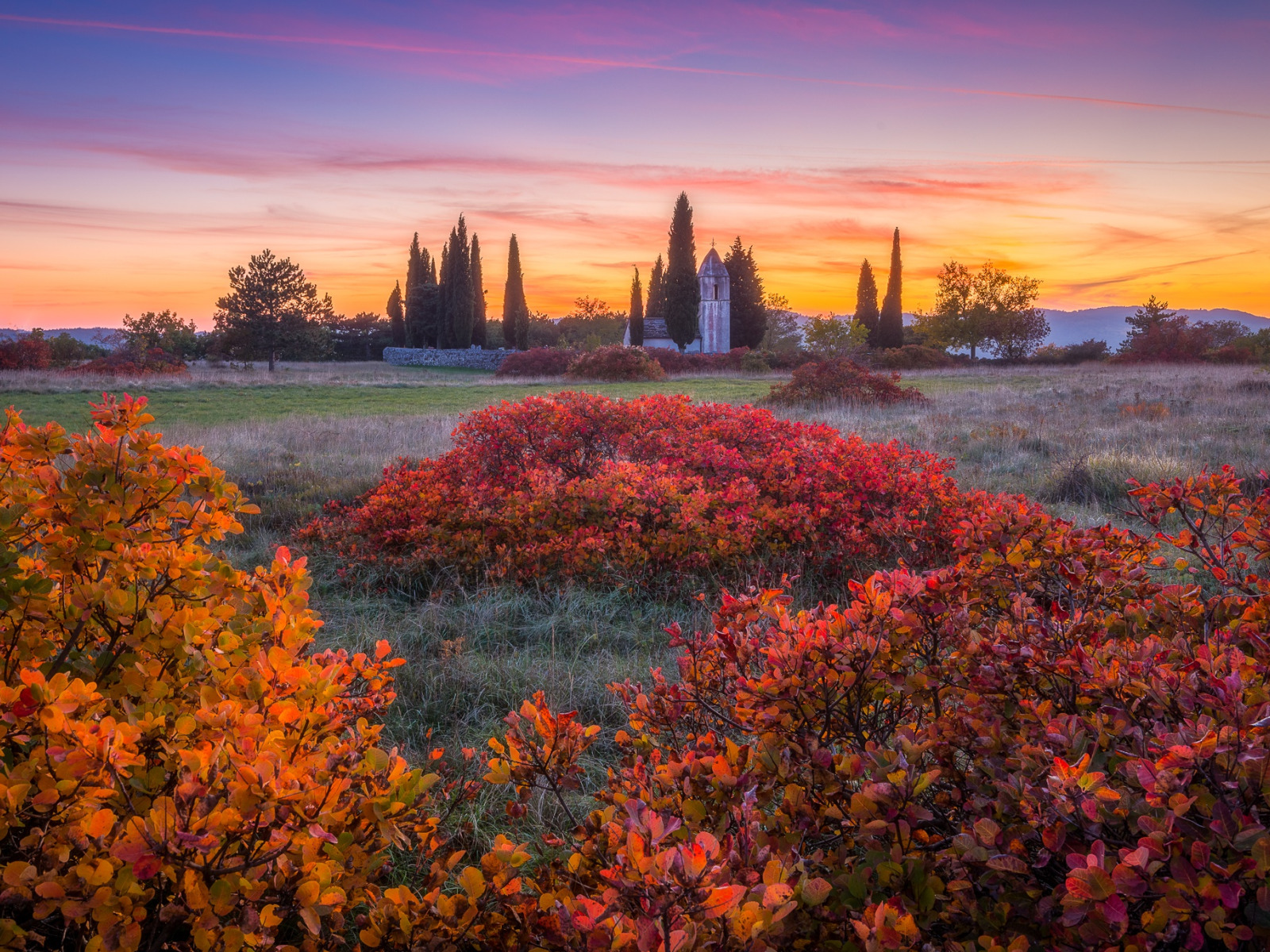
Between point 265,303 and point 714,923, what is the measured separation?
50.3m

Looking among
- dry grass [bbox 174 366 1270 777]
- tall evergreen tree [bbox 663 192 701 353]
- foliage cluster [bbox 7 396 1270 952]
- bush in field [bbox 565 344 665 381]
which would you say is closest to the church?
tall evergreen tree [bbox 663 192 701 353]

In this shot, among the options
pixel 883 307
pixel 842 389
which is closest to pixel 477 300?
pixel 883 307

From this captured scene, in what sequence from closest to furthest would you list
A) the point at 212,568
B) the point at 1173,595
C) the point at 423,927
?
the point at 423,927
the point at 212,568
the point at 1173,595

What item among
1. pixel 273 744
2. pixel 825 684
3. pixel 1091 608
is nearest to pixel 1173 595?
pixel 1091 608

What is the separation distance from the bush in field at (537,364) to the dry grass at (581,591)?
20.3 meters

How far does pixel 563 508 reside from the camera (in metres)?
5.75

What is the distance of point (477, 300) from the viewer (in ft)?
166

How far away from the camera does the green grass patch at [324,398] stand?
17.2m

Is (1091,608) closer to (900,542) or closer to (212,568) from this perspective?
(212,568)

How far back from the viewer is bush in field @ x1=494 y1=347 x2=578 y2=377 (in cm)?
3531

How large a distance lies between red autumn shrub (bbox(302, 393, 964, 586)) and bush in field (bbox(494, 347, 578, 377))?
28763 millimetres

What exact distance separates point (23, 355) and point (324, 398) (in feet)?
69.5

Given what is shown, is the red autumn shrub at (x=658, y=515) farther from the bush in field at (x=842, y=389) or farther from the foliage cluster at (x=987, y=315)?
the foliage cluster at (x=987, y=315)

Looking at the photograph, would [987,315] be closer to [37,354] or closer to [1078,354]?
[1078,354]
